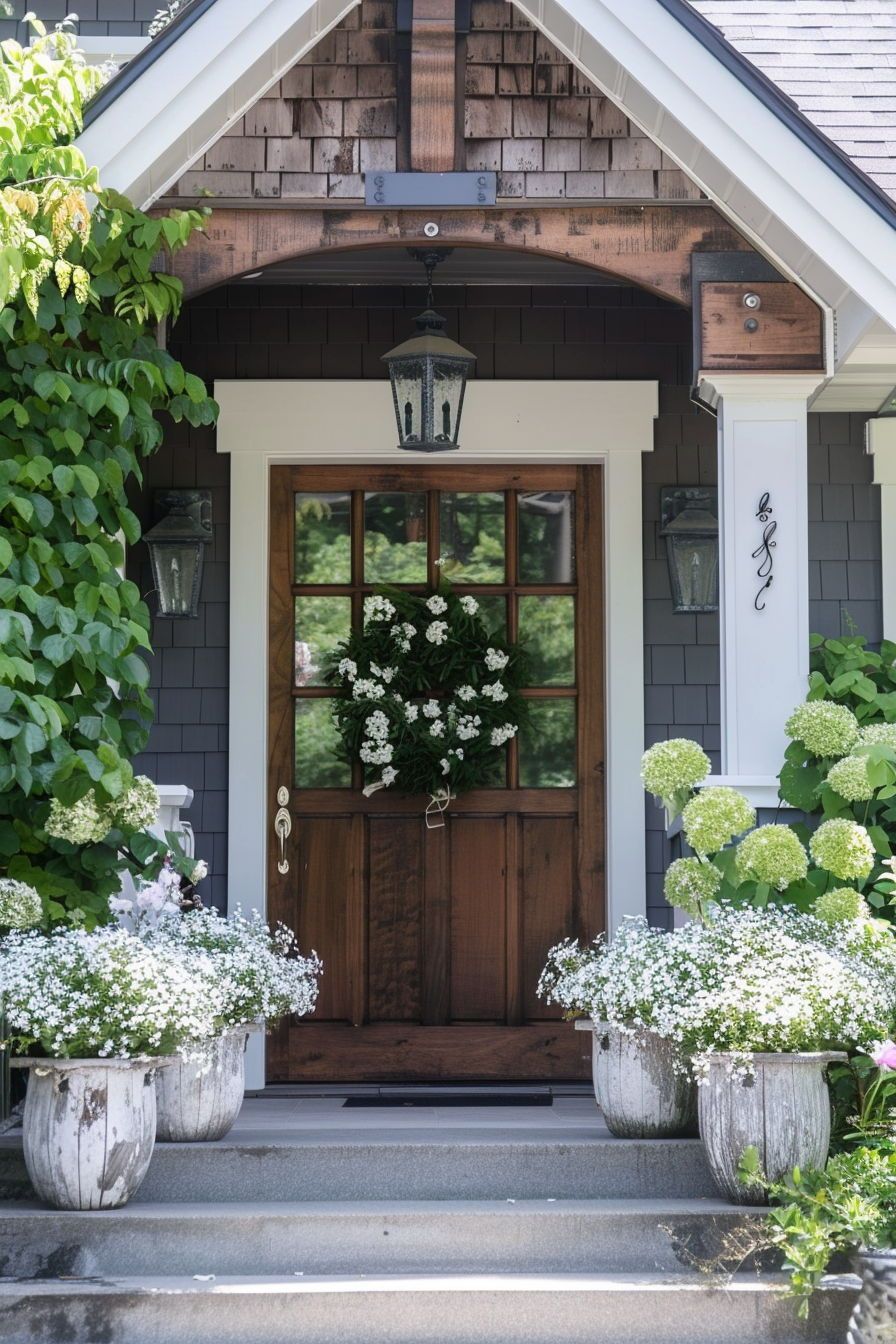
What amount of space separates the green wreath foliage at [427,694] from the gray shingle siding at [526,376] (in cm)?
45

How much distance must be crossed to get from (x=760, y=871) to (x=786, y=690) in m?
0.66

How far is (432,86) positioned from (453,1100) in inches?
118

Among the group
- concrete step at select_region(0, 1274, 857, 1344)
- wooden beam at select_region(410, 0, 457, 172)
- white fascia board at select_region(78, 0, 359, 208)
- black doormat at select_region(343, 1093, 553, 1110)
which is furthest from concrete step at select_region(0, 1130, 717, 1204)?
wooden beam at select_region(410, 0, 457, 172)

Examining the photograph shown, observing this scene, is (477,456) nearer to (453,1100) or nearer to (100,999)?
(453,1100)

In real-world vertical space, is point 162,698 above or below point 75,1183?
above

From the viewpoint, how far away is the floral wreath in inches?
211

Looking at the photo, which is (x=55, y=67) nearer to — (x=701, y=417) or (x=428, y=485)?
(x=428, y=485)

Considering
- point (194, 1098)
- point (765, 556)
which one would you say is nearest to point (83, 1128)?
point (194, 1098)

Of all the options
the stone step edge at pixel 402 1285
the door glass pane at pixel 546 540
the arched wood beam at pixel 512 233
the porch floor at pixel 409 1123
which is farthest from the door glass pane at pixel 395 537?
the stone step edge at pixel 402 1285

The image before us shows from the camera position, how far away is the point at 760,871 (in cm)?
387

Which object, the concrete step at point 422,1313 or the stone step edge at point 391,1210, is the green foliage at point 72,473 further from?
the concrete step at point 422,1313

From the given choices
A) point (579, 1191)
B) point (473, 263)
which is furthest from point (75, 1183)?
point (473, 263)

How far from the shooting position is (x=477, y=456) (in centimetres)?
550

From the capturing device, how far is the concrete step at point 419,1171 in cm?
375
